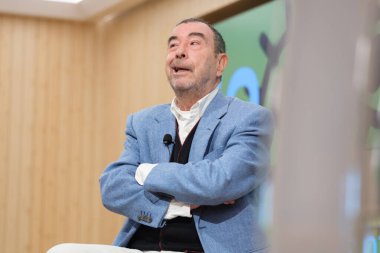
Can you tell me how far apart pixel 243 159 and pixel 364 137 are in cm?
211

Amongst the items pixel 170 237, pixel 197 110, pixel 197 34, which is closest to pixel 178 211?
pixel 170 237

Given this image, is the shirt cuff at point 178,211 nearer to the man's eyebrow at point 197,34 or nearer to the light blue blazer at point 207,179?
the light blue blazer at point 207,179

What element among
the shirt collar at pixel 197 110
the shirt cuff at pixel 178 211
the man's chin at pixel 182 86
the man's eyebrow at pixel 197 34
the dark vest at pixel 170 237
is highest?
the man's eyebrow at pixel 197 34

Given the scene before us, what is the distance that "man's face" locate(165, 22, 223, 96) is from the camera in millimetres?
2803

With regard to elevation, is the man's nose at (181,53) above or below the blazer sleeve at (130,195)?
above

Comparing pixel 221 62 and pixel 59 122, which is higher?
pixel 59 122

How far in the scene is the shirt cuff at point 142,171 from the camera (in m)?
2.62

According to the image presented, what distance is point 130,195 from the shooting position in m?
2.63

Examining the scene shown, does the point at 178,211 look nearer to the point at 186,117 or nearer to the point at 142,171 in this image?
the point at 142,171

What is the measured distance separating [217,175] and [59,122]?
506cm

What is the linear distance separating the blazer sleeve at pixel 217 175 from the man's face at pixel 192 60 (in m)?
0.33

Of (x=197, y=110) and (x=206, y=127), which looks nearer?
(x=206, y=127)

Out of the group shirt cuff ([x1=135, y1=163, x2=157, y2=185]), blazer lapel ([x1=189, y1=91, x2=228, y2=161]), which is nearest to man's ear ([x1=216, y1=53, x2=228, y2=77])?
blazer lapel ([x1=189, y1=91, x2=228, y2=161])

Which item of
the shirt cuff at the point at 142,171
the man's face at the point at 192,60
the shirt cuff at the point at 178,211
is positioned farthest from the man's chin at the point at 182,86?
the shirt cuff at the point at 178,211
